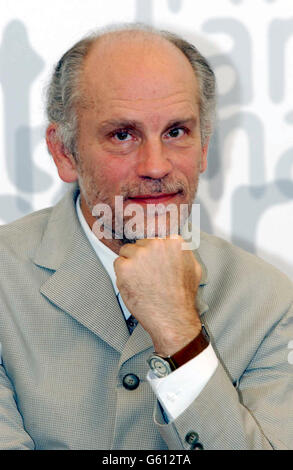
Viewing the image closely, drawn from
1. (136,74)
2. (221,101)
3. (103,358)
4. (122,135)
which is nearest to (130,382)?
(103,358)

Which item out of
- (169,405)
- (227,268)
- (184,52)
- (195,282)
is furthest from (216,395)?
(184,52)

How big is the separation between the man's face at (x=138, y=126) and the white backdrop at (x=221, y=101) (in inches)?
17.3

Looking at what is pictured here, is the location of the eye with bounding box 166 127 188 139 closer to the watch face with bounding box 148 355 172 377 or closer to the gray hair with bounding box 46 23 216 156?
the gray hair with bounding box 46 23 216 156

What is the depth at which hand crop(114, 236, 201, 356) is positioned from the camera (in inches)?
59.1

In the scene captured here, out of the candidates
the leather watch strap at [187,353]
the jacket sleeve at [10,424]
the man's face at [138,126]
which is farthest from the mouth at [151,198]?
the jacket sleeve at [10,424]

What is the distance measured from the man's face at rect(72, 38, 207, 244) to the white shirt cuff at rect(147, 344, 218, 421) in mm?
419

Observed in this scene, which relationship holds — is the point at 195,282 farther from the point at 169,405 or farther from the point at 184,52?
the point at 184,52

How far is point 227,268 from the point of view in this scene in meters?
1.87

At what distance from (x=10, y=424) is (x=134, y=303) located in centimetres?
38

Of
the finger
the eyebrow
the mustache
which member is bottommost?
the finger

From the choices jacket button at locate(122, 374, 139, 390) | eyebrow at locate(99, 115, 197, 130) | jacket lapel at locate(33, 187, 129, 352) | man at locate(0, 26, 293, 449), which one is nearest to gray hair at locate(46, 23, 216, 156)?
man at locate(0, 26, 293, 449)

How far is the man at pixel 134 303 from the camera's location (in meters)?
1.50

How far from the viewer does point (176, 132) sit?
5.81 feet

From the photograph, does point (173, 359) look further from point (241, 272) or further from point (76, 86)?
point (76, 86)
